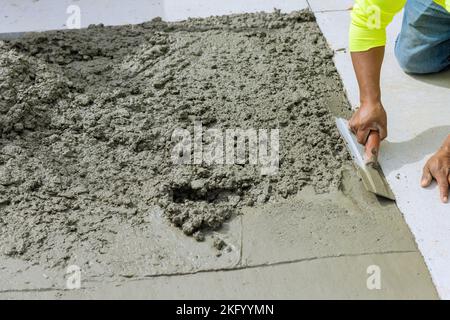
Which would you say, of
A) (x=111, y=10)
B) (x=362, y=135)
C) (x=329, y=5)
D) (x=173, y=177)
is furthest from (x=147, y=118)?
(x=329, y=5)

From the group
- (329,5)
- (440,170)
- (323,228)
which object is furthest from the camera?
(329,5)

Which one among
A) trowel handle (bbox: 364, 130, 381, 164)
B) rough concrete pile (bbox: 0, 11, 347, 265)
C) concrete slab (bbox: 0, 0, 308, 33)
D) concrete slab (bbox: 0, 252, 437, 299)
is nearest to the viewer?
concrete slab (bbox: 0, 252, 437, 299)

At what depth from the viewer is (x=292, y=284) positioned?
5.95ft

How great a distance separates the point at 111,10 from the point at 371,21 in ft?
5.47

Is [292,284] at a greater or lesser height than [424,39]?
lesser

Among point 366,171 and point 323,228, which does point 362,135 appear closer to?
point 366,171

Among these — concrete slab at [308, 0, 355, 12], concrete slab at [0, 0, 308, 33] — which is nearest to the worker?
concrete slab at [308, 0, 355, 12]

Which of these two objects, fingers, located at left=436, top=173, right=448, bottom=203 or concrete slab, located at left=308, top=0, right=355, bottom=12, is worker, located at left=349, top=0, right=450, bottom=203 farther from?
concrete slab, located at left=308, top=0, right=355, bottom=12

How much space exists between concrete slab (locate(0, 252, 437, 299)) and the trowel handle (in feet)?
1.48

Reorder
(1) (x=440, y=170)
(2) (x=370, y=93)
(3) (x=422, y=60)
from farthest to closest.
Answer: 1. (3) (x=422, y=60)
2. (2) (x=370, y=93)
3. (1) (x=440, y=170)

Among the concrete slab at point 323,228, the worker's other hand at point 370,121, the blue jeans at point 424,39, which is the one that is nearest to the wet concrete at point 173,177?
the concrete slab at point 323,228

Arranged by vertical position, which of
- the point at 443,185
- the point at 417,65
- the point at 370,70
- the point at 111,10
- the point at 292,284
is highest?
the point at 111,10

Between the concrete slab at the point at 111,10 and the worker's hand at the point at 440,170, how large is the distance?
54.3 inches

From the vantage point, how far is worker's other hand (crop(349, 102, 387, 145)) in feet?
7.20
